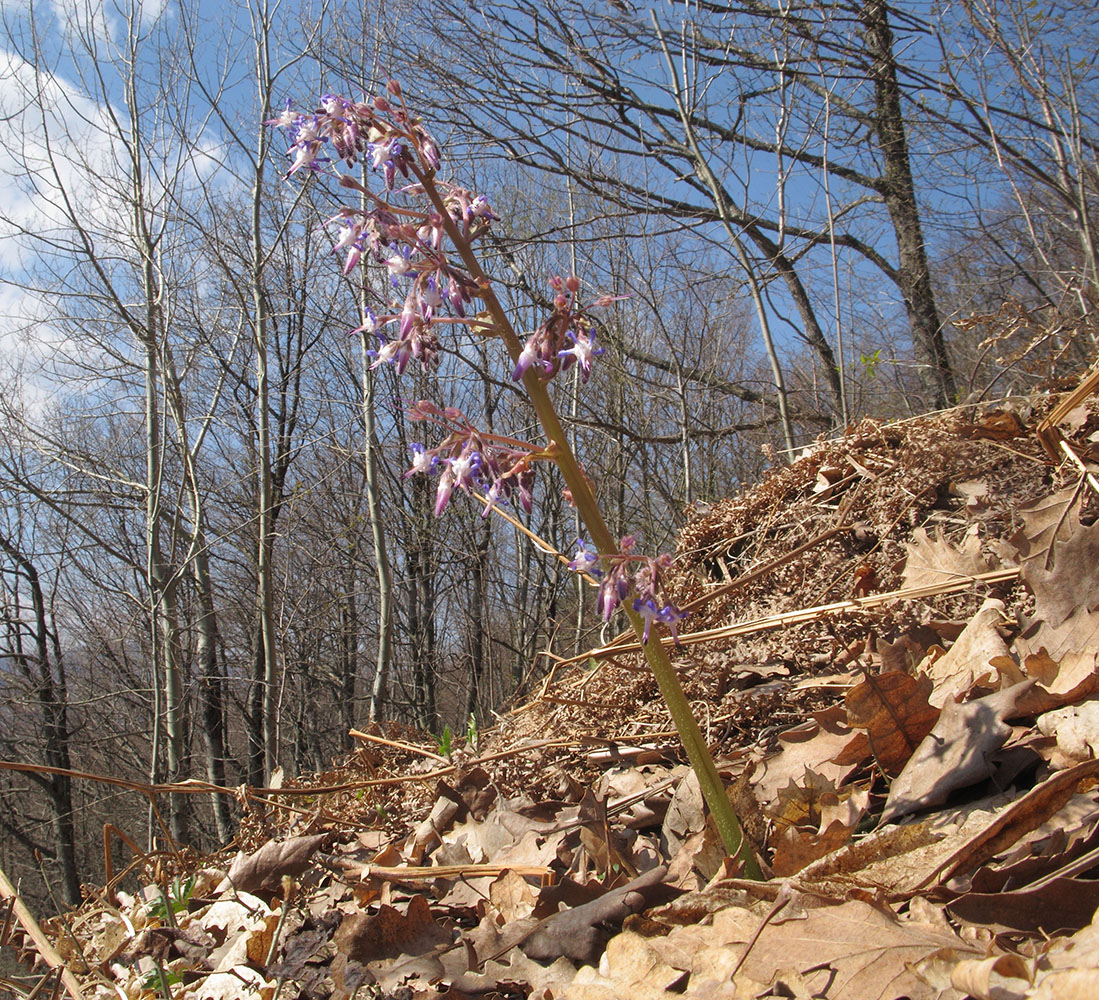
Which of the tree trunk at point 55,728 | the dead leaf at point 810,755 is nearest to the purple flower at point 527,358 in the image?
the dead leaf at point 810,755

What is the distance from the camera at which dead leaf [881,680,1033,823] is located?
1200mm

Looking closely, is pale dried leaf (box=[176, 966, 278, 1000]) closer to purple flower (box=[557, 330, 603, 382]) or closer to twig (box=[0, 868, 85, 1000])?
twig (box=[0, 868, 85, 1000])

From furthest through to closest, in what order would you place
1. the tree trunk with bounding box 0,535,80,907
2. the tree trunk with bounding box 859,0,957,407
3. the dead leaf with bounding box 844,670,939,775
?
the tree trunk with bounding box 0,535,80,907 → the tree trunk with bounding box 859,0,957,407 → the dead leaf with bounding box 844,670,939,775

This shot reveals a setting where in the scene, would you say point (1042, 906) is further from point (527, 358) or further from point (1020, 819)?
point (527, 358)

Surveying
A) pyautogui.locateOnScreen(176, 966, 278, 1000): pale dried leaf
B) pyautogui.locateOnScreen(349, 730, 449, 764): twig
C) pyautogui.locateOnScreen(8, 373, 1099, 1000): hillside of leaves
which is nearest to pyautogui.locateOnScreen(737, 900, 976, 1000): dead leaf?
pyautogui.locateOnScreen(8, 373, 1099, 1000): hillside of leaves

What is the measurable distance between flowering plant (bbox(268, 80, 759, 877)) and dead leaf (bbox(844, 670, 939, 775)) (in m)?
0.30

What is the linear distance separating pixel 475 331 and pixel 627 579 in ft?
1.60

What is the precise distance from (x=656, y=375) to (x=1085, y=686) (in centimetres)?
1260

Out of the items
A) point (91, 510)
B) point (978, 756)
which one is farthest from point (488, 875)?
point (91, 510)

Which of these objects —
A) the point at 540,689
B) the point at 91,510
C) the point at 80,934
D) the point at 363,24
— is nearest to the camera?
the point at 80,934

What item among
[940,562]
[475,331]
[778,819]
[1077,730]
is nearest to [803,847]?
[778,819]

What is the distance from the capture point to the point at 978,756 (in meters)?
1.19

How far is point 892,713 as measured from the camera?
52.7 inches

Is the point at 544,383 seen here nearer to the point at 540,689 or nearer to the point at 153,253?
the point at 540,689
